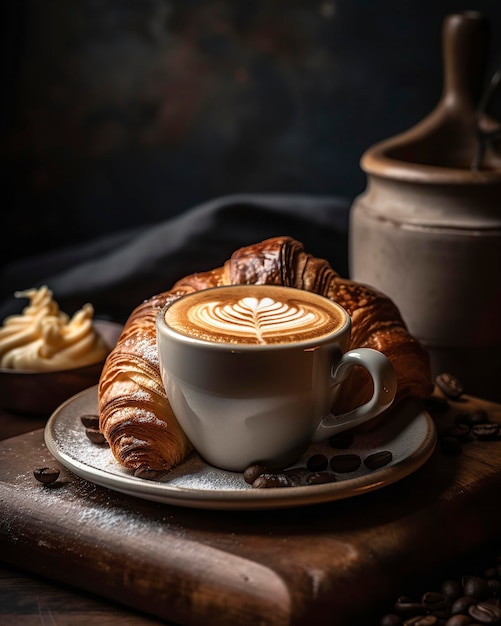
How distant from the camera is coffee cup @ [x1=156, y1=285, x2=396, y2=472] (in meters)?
0.99

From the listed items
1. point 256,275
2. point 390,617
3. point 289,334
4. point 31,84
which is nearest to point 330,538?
point 390,617

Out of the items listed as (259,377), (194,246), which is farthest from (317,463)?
(194,246)

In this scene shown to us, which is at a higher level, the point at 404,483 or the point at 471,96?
the point at 471,96

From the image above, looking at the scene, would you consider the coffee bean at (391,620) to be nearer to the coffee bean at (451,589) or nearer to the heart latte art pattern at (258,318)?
the coffee bean at (451,589)

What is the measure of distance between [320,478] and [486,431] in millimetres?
308

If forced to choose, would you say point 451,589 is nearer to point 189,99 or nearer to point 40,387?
point 40,387

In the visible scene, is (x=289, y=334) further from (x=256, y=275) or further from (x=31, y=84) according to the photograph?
(x=31, y=84)

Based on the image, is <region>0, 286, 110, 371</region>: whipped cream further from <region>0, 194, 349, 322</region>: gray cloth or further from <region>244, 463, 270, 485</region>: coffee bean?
<region>0, 194, 349, 322</region>: gray cloth

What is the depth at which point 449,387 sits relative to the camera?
1353mm

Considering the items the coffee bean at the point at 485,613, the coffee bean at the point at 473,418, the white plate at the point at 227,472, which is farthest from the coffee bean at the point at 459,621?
the coffee bean at the point at 473,418

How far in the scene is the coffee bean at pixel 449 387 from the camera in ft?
4.41

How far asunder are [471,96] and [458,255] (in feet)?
1.39

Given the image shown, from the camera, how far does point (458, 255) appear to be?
153 cm

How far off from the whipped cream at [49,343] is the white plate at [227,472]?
174 mm
